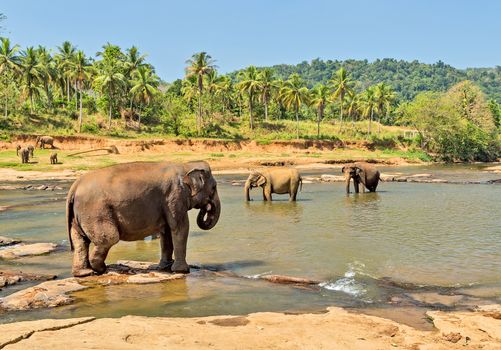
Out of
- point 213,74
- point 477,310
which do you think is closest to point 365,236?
point 477,310

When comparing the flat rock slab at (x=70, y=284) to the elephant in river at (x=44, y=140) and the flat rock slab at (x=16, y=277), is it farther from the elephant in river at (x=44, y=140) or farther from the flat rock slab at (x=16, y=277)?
the elephant in river at (x=44, y=140)

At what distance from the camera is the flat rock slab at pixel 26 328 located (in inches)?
234

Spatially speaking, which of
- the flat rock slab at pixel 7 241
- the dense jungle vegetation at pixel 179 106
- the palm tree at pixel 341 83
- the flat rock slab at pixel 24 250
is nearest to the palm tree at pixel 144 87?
the dense jungle vegetation at pixel 179 106

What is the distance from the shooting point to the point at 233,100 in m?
97.2

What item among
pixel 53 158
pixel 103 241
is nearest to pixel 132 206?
pixel 103 241

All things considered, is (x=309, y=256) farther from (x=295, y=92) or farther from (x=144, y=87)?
(x=295, y=92)

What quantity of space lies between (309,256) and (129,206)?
16.5ft

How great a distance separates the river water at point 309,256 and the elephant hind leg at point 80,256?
1064 mm

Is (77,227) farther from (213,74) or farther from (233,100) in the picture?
(233,100)

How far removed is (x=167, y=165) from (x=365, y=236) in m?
7.65

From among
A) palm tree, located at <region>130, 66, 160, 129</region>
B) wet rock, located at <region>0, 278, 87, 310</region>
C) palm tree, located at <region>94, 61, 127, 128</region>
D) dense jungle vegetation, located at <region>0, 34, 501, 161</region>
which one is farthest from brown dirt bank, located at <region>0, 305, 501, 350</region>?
palm tree, located at <region>130, 66, 160, 129</region>

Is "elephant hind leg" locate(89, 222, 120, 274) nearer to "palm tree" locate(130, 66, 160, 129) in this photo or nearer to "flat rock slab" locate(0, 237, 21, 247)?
"flat rock slab" locate(0, 237, 21, 247)

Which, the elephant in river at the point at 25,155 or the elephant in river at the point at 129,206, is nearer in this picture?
Result: the elephant in river at the point at 129,206

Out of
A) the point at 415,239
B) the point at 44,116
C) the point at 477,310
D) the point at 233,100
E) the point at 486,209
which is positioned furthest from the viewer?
the point at 233,100
